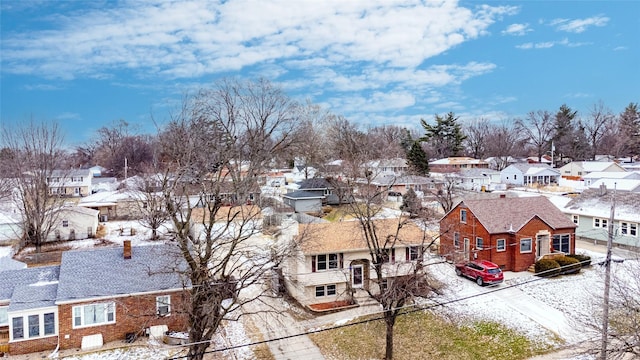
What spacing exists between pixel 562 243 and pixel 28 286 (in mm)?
33187

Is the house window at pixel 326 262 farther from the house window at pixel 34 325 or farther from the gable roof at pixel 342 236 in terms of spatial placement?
the house window at pixel 34 325

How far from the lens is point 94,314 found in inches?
854

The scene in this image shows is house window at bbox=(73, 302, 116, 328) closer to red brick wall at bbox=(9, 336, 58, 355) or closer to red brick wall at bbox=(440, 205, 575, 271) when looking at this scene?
red brick wall at bbox=(9, 336, 58, 355)

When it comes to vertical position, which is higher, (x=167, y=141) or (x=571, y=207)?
(x=167, y=141)

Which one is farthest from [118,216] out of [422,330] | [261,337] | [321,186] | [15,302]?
[422,330]

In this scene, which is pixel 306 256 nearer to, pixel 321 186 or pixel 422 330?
pixel 422 330

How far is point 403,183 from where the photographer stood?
215 feet

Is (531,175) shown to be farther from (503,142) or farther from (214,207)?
(214,207)

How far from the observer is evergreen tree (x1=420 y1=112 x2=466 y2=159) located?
10506cm

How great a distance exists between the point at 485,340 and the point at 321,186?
132 ft

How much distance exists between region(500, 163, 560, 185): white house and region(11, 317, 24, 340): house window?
7188 cm

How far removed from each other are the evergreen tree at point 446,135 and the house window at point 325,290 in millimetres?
81634

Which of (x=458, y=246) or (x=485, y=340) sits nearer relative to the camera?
(x=485, y=340)

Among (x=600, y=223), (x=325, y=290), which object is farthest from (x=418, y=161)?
(x=325, y=290)
